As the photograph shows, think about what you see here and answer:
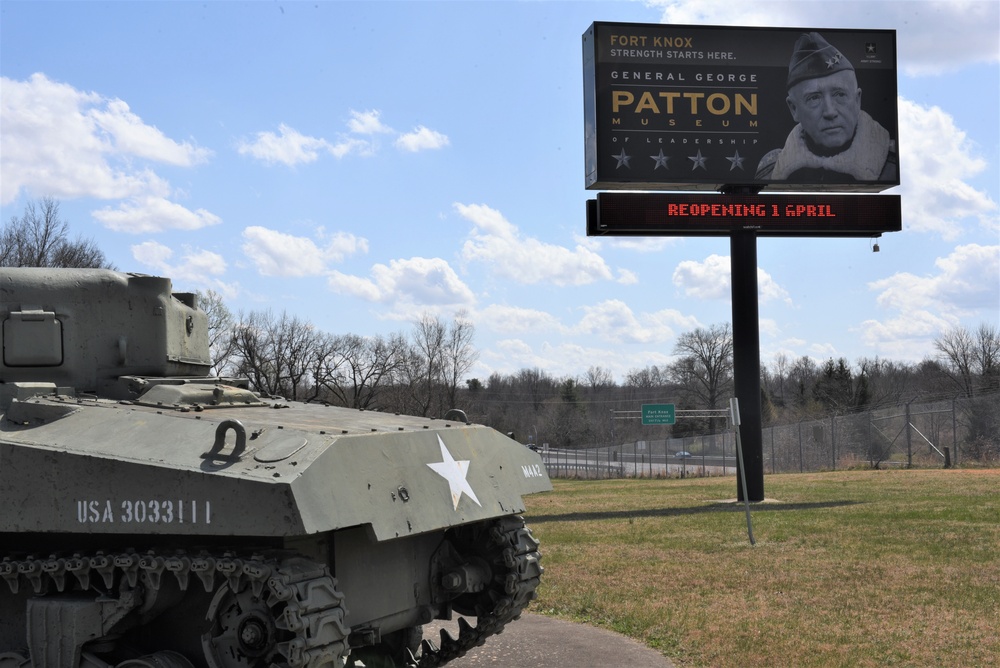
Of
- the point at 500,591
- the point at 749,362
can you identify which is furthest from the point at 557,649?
the point at 749,362

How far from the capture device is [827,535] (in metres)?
16.5

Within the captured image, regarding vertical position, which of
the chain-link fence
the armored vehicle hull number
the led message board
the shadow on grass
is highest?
the led message board

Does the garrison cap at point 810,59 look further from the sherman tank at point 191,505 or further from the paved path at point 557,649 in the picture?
the sherman tank at point 191,505

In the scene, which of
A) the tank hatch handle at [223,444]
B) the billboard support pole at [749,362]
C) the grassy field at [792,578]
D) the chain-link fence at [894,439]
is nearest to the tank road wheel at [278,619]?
the tank hatch handle at [223,444]

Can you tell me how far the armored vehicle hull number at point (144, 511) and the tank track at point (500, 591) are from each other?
286cm

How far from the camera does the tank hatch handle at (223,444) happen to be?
598 cm

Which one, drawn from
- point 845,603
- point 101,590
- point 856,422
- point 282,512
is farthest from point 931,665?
point 856,422

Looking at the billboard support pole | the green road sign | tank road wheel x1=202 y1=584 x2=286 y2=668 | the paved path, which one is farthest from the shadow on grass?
the green road sign

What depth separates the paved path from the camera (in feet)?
28.8

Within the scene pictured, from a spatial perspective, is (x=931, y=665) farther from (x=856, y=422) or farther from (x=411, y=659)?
(x=856, y=422)

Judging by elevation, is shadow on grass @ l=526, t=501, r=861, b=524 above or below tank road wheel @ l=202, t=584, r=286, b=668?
below

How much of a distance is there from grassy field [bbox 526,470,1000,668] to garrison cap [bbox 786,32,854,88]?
8.64m

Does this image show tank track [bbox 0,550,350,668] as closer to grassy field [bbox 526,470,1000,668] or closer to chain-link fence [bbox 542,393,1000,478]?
grassy field [bbox 526,470,1000,668]

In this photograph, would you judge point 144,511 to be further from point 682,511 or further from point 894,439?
point 894,439
